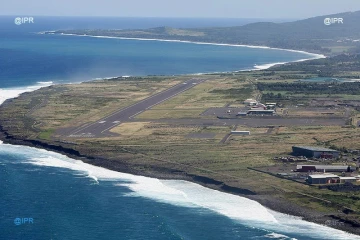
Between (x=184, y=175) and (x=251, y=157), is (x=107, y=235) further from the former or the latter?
(x=251, y=157)

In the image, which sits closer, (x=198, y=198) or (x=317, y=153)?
(x=198, y=198)

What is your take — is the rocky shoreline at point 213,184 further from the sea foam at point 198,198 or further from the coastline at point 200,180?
the sea foam at point 198,198

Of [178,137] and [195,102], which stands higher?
[178,137]

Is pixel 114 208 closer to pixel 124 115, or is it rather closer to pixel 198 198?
pixel 198 198

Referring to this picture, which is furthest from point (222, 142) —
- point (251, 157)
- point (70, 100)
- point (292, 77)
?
point (292, 77)

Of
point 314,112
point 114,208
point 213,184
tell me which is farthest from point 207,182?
point 314,112
